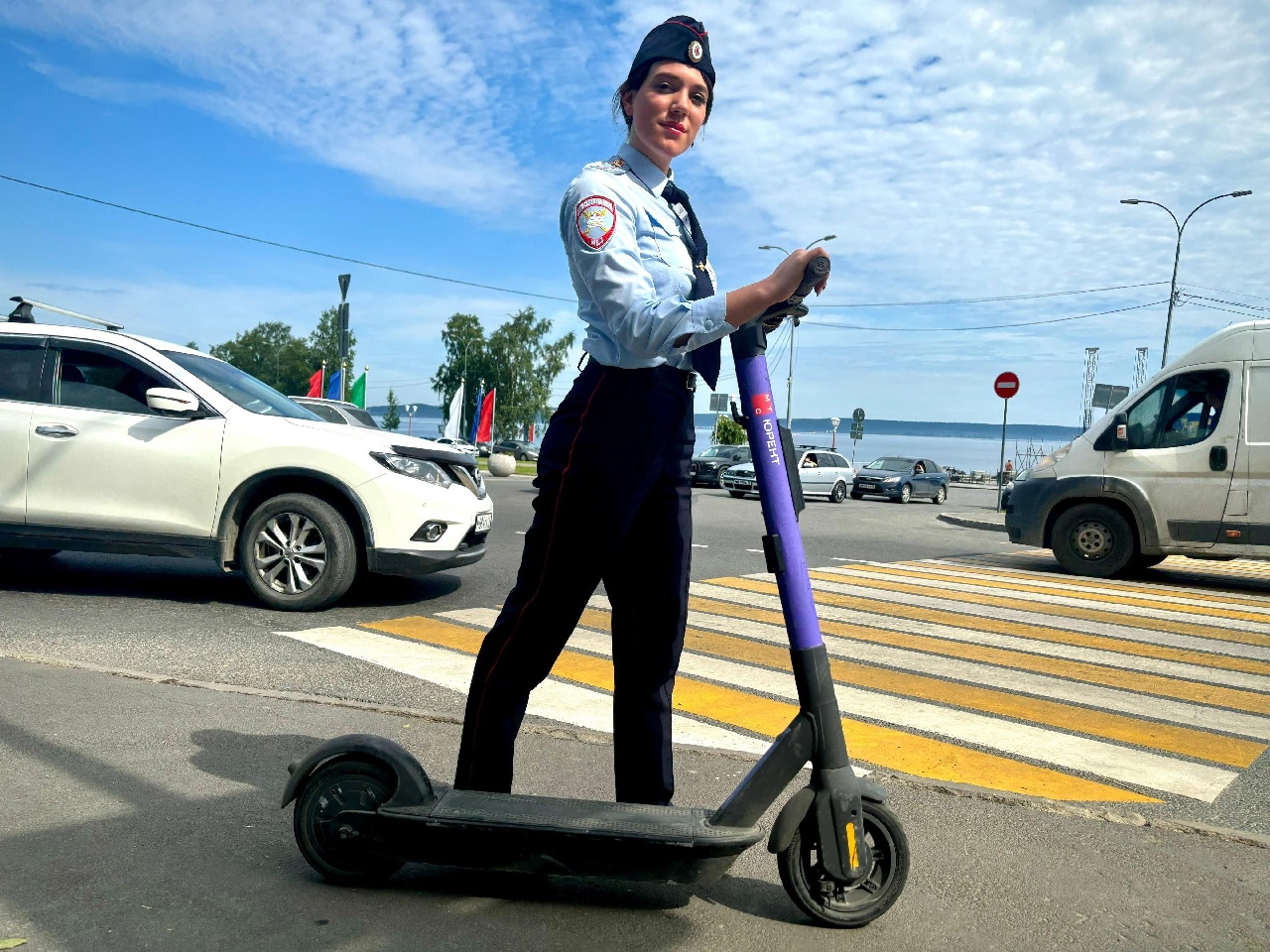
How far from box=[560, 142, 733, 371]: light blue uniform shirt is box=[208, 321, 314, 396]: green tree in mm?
114538

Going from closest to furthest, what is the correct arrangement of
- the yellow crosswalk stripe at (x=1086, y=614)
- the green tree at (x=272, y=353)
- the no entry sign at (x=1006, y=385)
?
the yellow crosswalk stripe at (x=1086, y=614) < the no entry sign at (x=1006, y=385) < the green tree at (x=272, y=353)

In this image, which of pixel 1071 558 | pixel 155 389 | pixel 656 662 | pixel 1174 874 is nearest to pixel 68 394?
pixel 155 389

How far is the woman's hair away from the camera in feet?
7.97

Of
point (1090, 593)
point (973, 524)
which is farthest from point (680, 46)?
point (973, 524)

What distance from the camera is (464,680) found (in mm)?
4820

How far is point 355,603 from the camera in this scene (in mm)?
6922

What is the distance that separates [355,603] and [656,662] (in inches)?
187

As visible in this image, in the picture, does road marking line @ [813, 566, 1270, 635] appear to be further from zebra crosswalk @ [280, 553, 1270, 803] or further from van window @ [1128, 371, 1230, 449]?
van window @ [1128, 371, 1230, 449]

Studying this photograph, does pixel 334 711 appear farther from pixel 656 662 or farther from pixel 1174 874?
pixel 1174 874

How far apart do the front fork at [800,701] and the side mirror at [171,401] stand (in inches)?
196

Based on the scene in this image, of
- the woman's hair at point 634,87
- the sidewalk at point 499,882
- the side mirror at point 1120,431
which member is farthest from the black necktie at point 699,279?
the side mirror at point 1120,431

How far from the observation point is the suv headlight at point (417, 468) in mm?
6645

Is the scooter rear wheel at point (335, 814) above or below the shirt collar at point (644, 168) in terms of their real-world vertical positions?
below

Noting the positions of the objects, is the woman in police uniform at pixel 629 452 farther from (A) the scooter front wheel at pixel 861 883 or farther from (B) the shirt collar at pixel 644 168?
(A) the scooter front wheel at pixel 861 883
